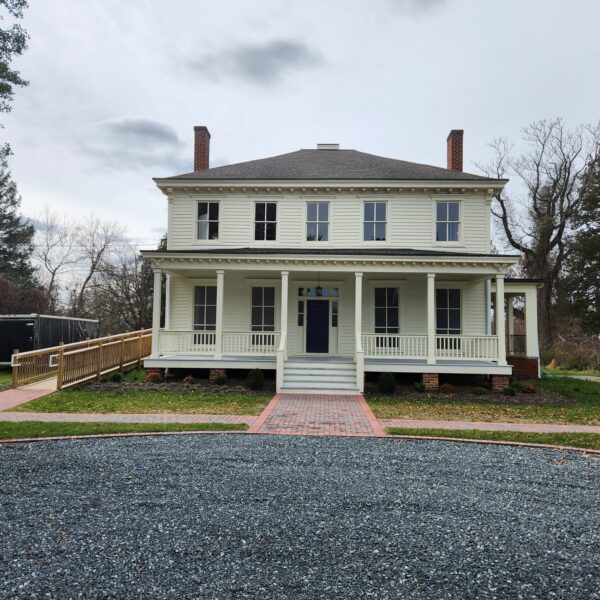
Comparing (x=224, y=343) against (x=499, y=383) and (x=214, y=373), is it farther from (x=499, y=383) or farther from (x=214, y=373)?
(x=499, y=383)

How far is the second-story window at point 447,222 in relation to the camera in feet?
55.6

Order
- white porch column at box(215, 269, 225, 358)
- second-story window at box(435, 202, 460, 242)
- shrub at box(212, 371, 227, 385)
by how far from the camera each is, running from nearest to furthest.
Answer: shrub at box(212, 371, 227, 385)
white porch column at box(215, 269, 225, 358)
second-story window at box(435, 202, 460, 242)

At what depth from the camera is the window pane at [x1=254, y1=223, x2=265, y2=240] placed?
17281 mm

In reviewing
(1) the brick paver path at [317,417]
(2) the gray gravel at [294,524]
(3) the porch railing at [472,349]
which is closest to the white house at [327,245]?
(3) the porch railing at [472,349]

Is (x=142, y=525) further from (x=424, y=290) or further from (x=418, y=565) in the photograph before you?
(x=424, y=290)

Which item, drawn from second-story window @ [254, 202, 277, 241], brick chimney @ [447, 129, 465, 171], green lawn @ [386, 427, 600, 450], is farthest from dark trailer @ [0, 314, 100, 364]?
brick chimney @ [447, 129, 465, 171]

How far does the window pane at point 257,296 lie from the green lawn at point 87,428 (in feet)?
28.0

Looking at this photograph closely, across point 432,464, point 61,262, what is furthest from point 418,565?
point 61,262

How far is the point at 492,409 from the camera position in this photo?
37.9 feet

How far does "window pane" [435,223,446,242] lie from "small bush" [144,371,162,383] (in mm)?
11188

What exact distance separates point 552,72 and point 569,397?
12404mm

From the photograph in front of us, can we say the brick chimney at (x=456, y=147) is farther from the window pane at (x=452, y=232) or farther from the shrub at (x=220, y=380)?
the shrub at (x=220, y=380)

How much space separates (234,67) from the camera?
472 inches

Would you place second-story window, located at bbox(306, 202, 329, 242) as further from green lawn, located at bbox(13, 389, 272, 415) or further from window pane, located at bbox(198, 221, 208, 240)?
green lawn, located at bbox(13, 389, 272, 415)
